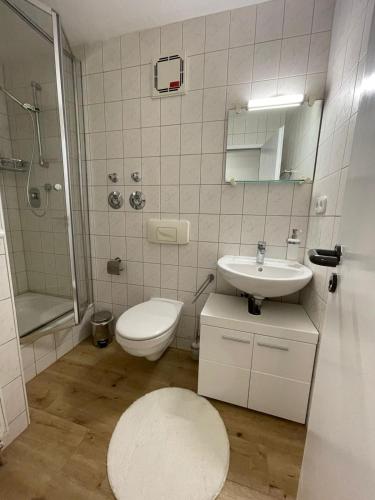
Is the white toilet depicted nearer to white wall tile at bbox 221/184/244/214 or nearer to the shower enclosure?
the shower enclosure

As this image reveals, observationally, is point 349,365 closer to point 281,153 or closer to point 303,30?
point 281,153

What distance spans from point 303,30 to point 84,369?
2.54 meters

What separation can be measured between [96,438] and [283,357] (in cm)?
104

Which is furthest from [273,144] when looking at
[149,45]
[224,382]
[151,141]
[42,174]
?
[42,174]

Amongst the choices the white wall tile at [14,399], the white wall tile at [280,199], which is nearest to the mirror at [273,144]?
the white wall tile at [280,199]

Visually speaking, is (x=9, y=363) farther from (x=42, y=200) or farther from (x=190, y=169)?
(x=190, y=169)

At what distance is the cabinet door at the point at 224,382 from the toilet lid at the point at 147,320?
316 millimetres

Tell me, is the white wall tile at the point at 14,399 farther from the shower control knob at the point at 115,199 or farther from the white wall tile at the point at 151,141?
the white wall tile at the point at 151,141

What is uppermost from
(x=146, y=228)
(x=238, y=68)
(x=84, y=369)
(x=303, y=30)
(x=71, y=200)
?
(x=303, y=30)

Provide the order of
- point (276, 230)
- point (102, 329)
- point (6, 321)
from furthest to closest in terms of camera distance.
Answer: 1. point (102, 329)
2. point (276, 230)
3. point (6, 321)

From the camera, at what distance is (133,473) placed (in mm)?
920

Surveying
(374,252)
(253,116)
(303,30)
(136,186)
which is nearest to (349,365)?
(374,252)

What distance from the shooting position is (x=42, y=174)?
64.9 inches

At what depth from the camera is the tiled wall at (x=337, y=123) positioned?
0.89 m
